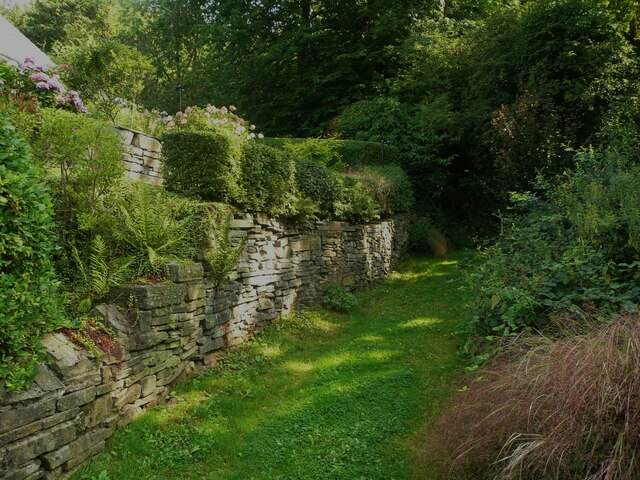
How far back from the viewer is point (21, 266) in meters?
3.02

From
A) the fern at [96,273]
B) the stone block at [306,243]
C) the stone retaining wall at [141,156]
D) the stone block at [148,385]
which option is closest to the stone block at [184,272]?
the fern at [96,273]

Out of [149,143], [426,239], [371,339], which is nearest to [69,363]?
[371,339]

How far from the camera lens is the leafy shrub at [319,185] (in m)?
8.15

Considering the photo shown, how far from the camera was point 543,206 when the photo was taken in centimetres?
692

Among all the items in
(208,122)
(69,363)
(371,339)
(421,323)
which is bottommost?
(371,339)

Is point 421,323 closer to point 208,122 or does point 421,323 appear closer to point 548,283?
point 548,283

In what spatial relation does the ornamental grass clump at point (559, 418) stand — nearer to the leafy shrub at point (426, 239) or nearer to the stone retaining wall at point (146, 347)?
the stone retaining wall at point (146, 347)

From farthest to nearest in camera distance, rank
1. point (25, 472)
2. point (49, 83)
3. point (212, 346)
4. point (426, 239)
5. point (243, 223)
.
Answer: point (426, 239) < point (49, 83) < point (243, 223) < point (212, 346) < point (25, 472)

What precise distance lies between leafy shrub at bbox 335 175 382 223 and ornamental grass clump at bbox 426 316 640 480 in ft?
20.4

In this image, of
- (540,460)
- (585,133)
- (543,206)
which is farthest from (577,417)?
(585,133)

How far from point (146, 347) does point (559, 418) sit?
3426mm

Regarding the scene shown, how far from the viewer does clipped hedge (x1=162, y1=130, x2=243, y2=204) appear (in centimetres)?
566

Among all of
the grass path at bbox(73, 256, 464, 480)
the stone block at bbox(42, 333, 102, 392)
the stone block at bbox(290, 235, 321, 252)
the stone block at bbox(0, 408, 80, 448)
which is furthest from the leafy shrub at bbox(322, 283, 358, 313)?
the stone block at bbox(0, 408, 80, 448)

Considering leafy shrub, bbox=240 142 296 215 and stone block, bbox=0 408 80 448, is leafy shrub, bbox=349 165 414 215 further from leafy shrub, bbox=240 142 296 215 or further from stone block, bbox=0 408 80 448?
stone block, bbox=0 408 80 448
